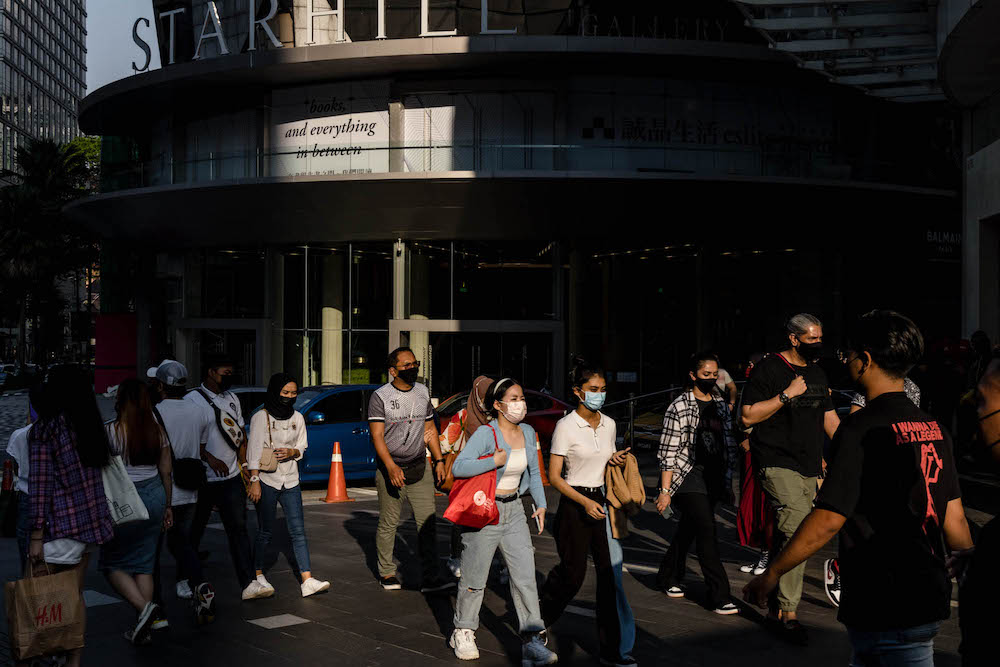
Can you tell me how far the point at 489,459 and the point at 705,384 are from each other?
7.66 feet

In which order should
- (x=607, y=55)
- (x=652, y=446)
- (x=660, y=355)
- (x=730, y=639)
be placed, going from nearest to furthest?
(x=730, y=639) < (x=652, y=446) < (x=607, y=55) < (x=660, y=355)

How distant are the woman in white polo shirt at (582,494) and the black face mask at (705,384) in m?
1.54

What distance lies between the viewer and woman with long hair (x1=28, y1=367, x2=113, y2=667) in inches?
220

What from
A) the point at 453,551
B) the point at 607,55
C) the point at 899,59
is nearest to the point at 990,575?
the point at 453,551

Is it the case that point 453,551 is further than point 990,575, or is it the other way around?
point 453,551

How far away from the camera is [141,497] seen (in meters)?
6.67

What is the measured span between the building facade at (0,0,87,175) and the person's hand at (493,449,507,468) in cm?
13293

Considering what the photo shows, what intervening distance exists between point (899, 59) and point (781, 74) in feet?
27.3

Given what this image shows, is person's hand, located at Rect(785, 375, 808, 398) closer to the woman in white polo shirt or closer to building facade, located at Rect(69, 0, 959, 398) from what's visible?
the woman in white polo shirt

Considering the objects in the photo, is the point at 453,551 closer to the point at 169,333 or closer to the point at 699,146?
the point at 699,146

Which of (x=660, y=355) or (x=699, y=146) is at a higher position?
(x=699, y=146)

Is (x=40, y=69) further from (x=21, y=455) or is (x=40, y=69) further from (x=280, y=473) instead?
(x=21, y=455)

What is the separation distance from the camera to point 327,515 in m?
12.7

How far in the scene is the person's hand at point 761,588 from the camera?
3.75m
